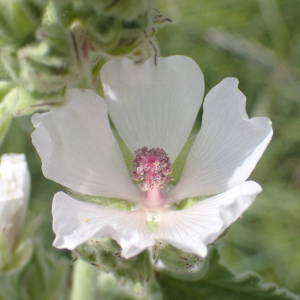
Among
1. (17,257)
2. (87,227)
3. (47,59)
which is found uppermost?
(47,59)

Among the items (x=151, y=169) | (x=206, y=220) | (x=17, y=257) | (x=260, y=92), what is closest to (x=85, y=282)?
(x=17, y=257)

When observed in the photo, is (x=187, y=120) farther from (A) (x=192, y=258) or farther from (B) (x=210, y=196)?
(A) (x=192, y=258)

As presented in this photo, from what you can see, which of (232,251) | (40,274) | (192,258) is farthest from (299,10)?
(192,258)

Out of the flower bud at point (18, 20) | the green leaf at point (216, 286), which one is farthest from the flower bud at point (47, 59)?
the green leaf at point (216, 286)

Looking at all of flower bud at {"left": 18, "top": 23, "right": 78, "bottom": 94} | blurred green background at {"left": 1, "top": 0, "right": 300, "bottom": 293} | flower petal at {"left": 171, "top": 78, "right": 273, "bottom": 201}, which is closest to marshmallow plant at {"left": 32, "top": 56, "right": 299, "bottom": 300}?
flower petal at {"left": 171, "top": 78, "right": 273, "bottom": 201}

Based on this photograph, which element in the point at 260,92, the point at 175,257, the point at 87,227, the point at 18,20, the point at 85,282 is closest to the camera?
the point at 18,20

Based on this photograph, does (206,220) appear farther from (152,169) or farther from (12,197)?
(12,197)
